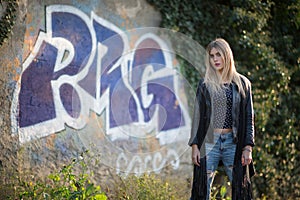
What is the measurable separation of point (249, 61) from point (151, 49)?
4.58 ft

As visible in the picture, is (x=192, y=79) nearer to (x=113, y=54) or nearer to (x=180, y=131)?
(x=180, y=131)

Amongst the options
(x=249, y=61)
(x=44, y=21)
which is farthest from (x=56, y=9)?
(x=249, y=61)

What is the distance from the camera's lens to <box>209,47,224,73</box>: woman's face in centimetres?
534

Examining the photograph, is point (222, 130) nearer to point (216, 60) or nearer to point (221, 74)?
point (221, 74)

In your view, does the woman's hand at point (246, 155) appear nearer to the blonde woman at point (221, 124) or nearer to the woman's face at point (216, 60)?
the blonde woman at point (221, 124)

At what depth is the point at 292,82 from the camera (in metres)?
8.96

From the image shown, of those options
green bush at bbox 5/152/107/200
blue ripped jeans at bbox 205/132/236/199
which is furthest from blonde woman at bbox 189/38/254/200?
green bush at bbox 5/152/107/200

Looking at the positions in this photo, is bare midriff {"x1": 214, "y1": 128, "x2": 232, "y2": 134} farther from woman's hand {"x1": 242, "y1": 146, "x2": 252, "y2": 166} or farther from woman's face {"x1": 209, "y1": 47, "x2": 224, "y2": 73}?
woman's face {"x1": 209, "y1": 47, "x2": 224, "y2": 73}

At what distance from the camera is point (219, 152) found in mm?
5336

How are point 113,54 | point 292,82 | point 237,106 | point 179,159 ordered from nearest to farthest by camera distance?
point 237,106 < point 113,54 < point 179,159 < point 292,82

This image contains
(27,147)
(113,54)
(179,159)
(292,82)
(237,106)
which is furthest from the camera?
(292,82)

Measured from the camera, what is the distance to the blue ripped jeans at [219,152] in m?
5.30

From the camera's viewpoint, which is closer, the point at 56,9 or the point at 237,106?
the point at 237,106

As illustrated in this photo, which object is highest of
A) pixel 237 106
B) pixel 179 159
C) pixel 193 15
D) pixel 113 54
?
pixel 193 15
